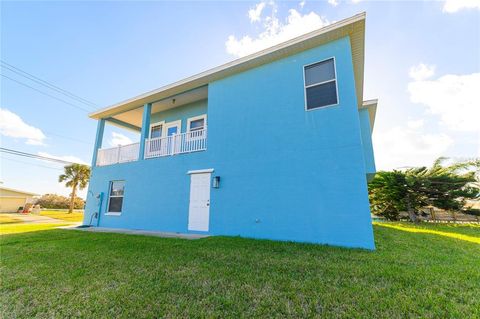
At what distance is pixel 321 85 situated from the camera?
5906 millimetres

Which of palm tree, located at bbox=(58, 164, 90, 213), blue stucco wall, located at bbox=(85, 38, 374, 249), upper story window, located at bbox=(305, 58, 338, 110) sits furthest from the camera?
palm tree, located at bbox=(58, 164, 90, 213)

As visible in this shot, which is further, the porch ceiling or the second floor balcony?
the porch ceiling

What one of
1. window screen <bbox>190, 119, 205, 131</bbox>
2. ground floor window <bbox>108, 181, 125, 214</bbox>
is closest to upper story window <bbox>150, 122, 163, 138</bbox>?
window screen <bbox>190, 119, 205, 131</bbox>

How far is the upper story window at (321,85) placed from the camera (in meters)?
5.73

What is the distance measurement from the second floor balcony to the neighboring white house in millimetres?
28993

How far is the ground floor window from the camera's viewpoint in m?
9.31

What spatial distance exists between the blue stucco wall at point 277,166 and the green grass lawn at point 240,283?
3.52 feet

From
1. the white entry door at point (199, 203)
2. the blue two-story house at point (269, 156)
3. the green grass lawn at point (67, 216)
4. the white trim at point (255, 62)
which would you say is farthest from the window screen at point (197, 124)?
the green grass lawn at point (67, 216)

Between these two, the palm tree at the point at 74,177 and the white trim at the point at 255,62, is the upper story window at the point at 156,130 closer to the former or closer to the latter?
the white trim at the point at 255,62

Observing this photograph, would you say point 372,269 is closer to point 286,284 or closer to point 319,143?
point 286,284

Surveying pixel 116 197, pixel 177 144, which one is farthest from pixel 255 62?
pixel 116 197

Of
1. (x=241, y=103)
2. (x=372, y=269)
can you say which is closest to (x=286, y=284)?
(x=372, y=269)

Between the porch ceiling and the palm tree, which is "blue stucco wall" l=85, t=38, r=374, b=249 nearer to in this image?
the porch ceiling

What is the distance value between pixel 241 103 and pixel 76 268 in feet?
19.7
